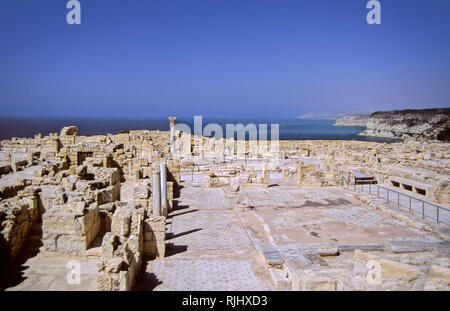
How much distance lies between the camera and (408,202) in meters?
13.3

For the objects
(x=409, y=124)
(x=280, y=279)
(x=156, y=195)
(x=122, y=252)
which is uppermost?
(x=409, y=124)

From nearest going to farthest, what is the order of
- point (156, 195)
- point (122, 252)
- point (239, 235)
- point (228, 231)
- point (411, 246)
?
point (122, 252), point (411, 246), point (239, 235), point (228, 231), point (156, 195)

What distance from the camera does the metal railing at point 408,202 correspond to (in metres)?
11.2

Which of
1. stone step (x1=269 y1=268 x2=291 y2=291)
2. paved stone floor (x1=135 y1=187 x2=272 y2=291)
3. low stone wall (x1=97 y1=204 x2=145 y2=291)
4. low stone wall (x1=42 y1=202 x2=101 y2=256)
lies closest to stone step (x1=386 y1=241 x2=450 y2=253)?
stone step (x1=269 y1=268 x2=291 y2=291)

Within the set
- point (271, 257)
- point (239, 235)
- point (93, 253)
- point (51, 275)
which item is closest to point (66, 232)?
point (93, 253)

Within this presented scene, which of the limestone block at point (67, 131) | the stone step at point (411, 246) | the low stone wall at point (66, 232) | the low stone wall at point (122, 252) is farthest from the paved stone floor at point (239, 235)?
the limestone block at point (67, 131)

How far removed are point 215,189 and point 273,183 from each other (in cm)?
323

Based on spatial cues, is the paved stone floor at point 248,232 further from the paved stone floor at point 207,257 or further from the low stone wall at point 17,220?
the low stone wall at point 17,220

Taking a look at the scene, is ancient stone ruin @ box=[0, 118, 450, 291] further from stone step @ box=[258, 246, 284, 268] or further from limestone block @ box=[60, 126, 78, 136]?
limestone block @ box=[60, 126, 78, 136]

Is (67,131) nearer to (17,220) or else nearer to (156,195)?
(156,195)

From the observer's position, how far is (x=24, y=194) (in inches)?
372

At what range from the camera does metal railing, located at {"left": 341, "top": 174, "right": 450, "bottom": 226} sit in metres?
11.2

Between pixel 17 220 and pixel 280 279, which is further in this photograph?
pixel 17 220

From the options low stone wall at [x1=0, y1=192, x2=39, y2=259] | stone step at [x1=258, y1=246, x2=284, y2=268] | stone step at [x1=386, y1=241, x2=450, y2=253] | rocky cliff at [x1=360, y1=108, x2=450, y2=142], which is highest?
rocky cliff at [x1=360, y1=108, x2=450, y2=142]
